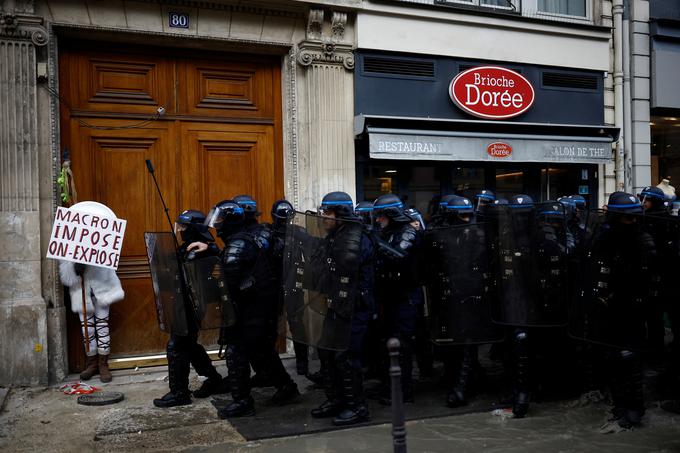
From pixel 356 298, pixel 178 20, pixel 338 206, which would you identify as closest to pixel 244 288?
pixel 356 298

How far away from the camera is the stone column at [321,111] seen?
30.9ft

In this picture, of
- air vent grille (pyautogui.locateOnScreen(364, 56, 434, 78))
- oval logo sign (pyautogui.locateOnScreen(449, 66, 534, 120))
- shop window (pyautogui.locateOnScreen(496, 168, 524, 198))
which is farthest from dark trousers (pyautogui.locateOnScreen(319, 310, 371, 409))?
shop window (pyautogui.locateOnScreen(496, 168, 524, 198))

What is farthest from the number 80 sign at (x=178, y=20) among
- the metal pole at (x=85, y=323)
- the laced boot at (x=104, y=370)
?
the laced boot at (x=104, y=370)

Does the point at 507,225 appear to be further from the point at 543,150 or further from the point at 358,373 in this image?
the point at 543,150

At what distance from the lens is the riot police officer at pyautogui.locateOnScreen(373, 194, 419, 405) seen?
6547 mm

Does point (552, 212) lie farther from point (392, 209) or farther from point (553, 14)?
point (553, 14)

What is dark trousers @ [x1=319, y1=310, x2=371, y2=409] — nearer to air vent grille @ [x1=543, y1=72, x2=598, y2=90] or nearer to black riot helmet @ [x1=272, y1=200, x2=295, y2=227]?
black riot helmet @ [x1=272, y1=200, x2=295, y2=227]

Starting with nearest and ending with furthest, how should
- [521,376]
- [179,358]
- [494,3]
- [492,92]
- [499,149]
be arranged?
[521,376]
[179,358]
[499,149]
[492,92]
[494,3]

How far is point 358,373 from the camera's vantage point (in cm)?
625

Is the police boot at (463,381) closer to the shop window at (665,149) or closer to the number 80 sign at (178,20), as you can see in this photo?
the number 80 sign at (178,20)

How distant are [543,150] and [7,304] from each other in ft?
26.8

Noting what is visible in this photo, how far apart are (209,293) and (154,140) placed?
3129mm

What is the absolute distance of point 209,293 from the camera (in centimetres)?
662

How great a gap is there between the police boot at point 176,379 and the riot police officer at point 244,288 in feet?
1.88
